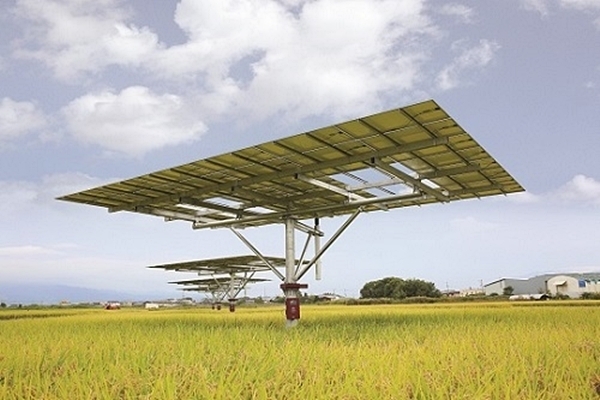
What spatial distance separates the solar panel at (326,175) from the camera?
10922 millimetres

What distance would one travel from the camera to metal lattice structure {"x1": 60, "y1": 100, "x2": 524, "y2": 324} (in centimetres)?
1098

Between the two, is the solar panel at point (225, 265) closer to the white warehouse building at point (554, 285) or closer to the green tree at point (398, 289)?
the green tree at point (398, 289)

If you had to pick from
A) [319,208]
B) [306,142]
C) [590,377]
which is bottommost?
[590,377]

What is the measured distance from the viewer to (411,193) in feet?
45.0

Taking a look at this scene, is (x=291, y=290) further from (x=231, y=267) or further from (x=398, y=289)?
(x=398, y=289)

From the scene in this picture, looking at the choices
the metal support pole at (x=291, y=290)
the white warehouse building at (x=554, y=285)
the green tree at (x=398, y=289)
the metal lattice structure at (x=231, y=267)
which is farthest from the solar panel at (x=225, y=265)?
the white warehouse building at (x=554, y=285)

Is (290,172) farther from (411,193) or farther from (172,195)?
(172,195)

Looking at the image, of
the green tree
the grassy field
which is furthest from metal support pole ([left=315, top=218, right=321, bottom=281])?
the green tree

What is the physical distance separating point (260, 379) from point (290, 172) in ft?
26.3

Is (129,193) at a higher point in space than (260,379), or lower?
higher

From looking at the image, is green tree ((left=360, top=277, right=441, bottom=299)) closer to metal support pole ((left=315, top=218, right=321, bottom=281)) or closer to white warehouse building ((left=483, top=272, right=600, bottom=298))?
white warehouse building ((left=483, top=272, right=600, bottom=298))

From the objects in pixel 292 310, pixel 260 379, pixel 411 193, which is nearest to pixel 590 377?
pixel 260 379

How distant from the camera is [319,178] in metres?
14.1

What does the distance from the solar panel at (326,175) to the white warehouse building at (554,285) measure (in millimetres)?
71924
